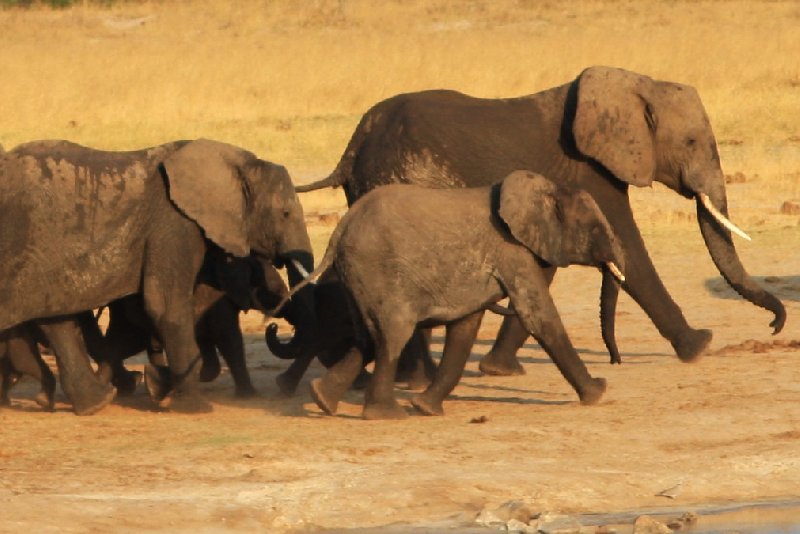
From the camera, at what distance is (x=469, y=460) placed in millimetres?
10055

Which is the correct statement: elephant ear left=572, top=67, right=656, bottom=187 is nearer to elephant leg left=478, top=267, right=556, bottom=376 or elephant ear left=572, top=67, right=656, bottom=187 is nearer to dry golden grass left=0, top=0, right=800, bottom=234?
elephant leg left=478, top=267, right=556, bottom=376

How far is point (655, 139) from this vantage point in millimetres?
12570

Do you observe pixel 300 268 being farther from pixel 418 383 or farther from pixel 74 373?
pixel 74 373

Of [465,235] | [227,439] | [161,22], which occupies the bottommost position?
[161,22]

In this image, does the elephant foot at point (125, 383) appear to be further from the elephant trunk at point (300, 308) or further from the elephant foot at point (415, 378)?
the elephant foot at point (415, 378)

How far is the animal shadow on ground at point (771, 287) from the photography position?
50.3 ft

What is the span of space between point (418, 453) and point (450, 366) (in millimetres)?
1012

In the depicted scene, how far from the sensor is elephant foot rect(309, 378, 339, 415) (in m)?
11.1

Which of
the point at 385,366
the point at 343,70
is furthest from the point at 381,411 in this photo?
the point at 343,70

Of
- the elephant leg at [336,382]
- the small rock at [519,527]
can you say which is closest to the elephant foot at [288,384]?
the elephant leg at [336,382]

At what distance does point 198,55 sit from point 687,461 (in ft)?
65.5

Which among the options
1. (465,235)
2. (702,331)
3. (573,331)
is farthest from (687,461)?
(573,331)

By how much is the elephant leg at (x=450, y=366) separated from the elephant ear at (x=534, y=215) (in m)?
0.46

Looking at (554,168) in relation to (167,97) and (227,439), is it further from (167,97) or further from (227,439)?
(167,97)
